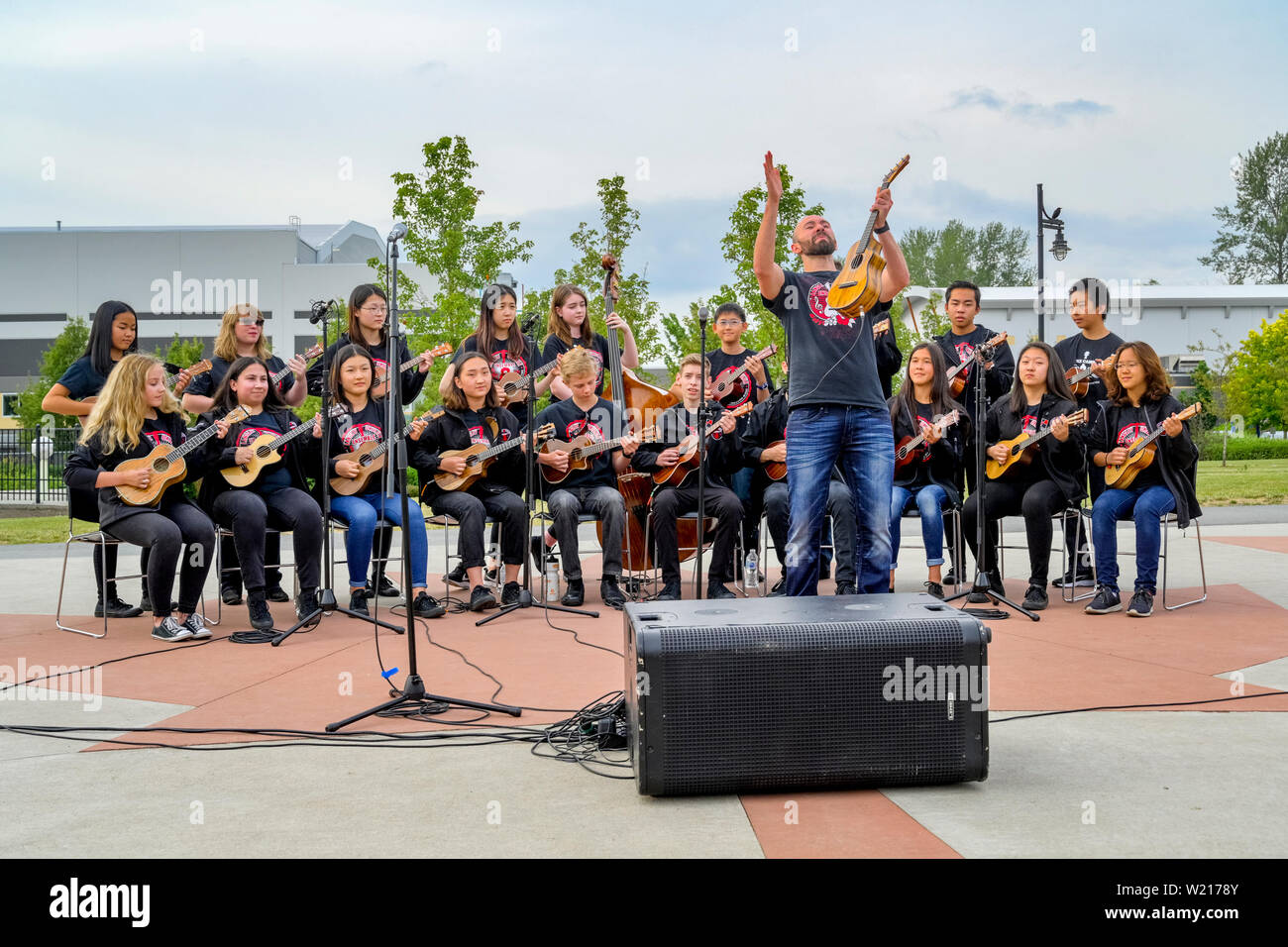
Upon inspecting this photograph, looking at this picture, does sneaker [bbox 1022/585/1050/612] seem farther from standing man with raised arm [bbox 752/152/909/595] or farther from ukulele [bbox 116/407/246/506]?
ukulele [bbox 116/407/246/506]

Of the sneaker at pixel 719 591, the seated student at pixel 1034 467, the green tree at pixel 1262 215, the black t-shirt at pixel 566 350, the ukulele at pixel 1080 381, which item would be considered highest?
the green tree at pixel 1262 215

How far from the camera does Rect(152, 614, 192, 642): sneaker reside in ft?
18.7

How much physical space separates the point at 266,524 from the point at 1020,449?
473cm

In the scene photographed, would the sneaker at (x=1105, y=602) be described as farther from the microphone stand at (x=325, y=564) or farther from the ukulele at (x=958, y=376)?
the microphone stand at (x=325, y=564)

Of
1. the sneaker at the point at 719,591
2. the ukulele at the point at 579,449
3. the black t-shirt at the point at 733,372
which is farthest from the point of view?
the black t-shirt at the point at 733,372

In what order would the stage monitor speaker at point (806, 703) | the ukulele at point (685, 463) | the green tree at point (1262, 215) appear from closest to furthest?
1. the stage monitor speaker at point (806, 703)
2. the ukulele at point (685, 463)
3. the green tree at point (1262, 215)

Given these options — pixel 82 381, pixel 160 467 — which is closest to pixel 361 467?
pixel 160 467

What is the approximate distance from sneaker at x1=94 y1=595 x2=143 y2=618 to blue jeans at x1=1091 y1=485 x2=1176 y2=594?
5.97 meters

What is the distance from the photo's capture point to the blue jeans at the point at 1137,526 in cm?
629

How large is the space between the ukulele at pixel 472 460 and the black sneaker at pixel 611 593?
1.07m

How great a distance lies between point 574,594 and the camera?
690cm

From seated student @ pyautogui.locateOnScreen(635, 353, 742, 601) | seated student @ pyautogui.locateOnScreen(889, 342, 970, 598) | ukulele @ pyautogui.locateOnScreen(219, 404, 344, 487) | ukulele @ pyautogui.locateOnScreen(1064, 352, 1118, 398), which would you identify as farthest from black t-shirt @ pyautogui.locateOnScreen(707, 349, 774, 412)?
ukulele @ pyautogui.locateOnScreen(219, 404, 344, 487)

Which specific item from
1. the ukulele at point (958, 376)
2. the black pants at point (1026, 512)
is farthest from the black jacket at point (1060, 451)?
the ukulele at point (958, 376)
